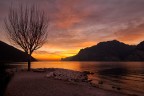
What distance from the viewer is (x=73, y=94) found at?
17.8m

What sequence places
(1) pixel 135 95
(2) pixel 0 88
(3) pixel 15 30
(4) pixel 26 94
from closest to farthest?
(2) pixel 0 88 < (4) pixel 26 94 < (1) pixel 135 95 < (3) pixel 15 30

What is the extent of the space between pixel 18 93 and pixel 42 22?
25.7 metres

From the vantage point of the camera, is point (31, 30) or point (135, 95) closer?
point (135, 95)

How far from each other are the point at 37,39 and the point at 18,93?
2438 centimetres

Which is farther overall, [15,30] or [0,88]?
[15,30]

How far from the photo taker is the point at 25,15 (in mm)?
39469

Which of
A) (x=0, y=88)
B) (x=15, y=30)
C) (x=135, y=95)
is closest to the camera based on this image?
(x=0, y=88)

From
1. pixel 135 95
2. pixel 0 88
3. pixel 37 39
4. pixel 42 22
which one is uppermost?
pixel 42 22

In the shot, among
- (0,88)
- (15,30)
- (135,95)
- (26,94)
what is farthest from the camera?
(15,30)

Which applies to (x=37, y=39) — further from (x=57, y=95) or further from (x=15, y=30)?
(x=57, y=95)

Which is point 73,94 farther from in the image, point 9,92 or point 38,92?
point 9,92

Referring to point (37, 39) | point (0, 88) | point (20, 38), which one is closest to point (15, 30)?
point (20, 38)

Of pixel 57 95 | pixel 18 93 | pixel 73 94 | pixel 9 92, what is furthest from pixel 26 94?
pixel 73 94

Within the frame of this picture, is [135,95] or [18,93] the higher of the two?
[18,93]
